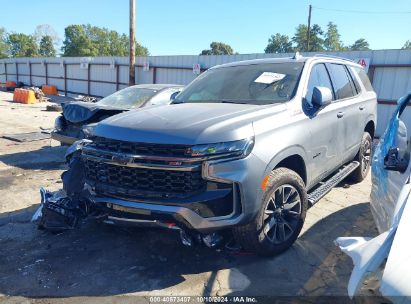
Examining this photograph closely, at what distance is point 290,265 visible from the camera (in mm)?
3369

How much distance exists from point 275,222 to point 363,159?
324 cm

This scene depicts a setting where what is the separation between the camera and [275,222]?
3.41 meters

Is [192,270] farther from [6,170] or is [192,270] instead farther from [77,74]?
[77,74]

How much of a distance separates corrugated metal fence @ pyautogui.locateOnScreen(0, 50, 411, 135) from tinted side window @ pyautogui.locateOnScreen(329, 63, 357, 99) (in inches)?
276

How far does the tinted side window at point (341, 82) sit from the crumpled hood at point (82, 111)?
13.6 ft

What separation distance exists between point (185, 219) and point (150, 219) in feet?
1.09

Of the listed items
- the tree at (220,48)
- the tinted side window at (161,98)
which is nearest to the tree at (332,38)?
the tree at (220,48)

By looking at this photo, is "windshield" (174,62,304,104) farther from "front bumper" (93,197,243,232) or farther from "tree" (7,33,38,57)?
"tree" (7,33,38,57)

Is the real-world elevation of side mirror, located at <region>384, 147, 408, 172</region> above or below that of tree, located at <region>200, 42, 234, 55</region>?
below

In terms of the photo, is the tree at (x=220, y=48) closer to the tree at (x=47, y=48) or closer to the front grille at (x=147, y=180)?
the tree at (x=47, y=48)

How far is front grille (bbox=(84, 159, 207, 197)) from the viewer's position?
288cm

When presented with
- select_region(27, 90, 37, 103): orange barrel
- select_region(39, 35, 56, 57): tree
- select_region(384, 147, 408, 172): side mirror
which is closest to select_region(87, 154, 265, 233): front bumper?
select_region(384, 147, 408, 172): side mirror

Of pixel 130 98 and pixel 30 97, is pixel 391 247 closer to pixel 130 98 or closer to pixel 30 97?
pixel 130 98

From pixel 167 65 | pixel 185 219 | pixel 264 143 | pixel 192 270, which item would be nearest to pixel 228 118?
pixel 264 143
